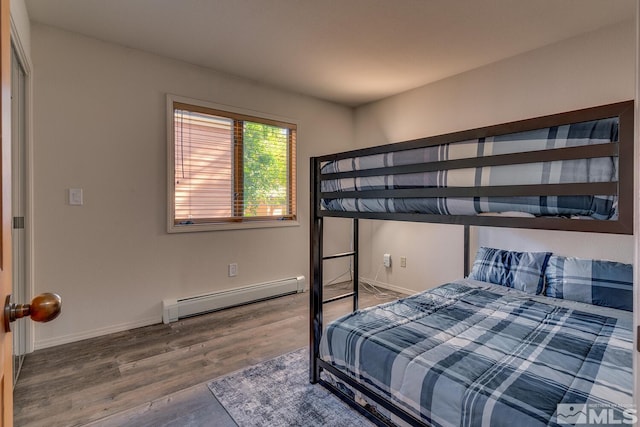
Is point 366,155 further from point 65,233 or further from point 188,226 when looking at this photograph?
point 65,233

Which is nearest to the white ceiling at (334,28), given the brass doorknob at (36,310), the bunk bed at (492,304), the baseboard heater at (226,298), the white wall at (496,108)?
the white wall at (496,108)

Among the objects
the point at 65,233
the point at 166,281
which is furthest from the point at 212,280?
the point at 65,233

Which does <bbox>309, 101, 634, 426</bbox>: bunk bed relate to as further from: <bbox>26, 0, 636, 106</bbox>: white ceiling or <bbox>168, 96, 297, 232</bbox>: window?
<bbox>168, 96, 297, 232</bbox>: window

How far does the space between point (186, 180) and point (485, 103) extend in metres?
2.90

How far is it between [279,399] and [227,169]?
2.20 meters

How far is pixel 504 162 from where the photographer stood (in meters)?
1.06

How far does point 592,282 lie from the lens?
6.99ft

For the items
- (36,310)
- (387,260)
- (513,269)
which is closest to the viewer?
(36,310)

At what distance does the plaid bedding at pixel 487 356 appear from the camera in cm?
112

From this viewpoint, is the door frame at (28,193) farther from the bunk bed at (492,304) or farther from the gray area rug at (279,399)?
the bunk bed at (492,304)

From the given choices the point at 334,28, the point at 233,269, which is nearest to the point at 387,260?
the point at 233,269

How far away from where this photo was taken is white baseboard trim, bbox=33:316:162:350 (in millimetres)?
2344

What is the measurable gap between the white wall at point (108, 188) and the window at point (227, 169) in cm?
12

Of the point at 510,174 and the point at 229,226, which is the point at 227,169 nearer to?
the point at 229,226
